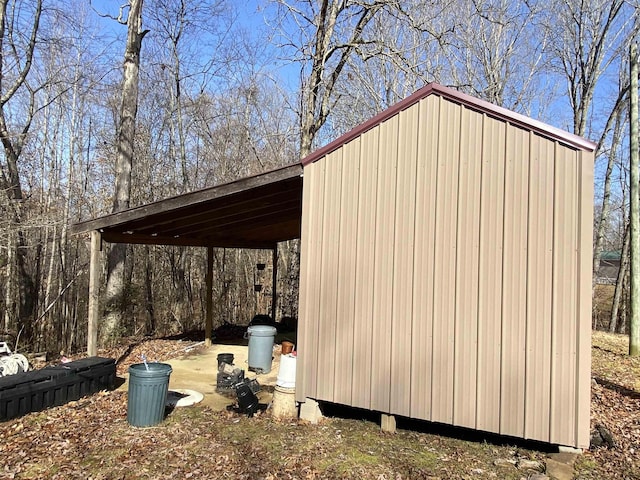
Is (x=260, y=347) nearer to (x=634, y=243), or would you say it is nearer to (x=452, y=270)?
(x=452, y=270)

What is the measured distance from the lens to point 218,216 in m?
7.57

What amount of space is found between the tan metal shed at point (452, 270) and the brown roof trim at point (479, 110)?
0.04 feet

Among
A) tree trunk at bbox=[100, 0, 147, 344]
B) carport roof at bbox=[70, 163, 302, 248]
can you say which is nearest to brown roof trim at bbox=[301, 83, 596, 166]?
carport roof at bbox=[70, 163, 302, 248]

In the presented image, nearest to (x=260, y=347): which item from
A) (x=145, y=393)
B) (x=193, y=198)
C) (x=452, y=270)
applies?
(x=193, y=198)

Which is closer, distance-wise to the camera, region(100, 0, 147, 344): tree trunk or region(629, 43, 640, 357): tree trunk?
region(629, 43, 640, 357): tree trunk

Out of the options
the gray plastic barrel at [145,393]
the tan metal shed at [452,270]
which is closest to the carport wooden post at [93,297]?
the gray plastic barrel at [145,393]

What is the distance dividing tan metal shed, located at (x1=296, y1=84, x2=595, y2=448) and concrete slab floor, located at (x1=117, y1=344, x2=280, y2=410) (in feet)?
4.83

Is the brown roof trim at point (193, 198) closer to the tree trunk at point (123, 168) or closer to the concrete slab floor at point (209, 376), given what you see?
the concrete slab floor at point (209, 376)

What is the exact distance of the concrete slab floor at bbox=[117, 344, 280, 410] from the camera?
6.06 m

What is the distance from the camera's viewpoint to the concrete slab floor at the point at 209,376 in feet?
19.9

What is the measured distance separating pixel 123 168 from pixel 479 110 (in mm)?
8545

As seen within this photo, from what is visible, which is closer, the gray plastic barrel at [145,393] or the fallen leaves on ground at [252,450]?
the fallen leaves on ground at [252,450]

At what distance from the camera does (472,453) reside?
13.6 feet

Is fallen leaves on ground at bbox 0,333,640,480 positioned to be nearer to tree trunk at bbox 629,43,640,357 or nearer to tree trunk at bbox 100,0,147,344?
tree trunk at bbox 629,43,640,357
